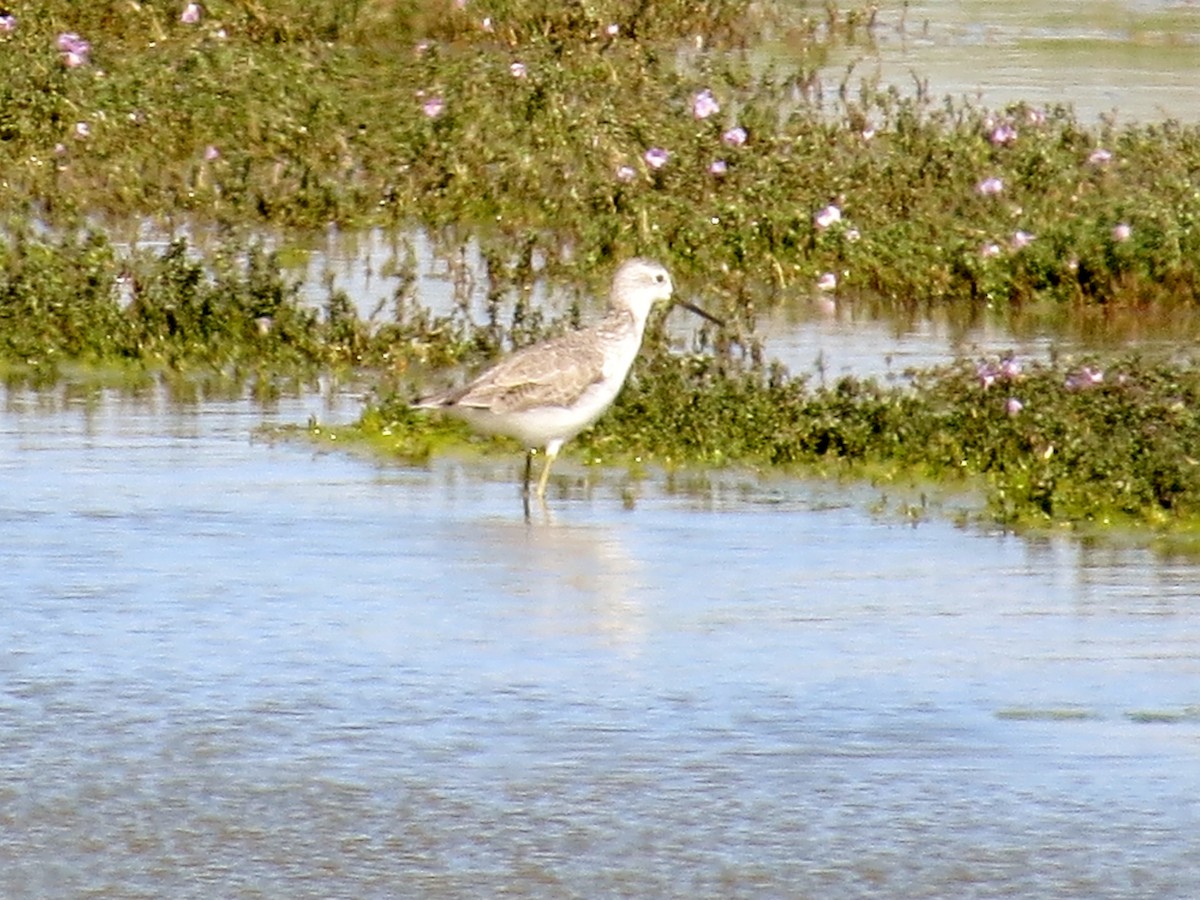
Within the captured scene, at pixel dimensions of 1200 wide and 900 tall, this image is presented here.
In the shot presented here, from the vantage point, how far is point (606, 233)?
1628cm

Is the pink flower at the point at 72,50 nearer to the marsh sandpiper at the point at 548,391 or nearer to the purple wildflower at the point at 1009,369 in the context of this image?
the marsh sandpiper at the point at 548,391

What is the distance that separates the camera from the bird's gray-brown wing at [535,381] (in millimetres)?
11914

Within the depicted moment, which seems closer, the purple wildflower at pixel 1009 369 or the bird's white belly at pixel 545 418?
the bird's white belly at pixel 545 418

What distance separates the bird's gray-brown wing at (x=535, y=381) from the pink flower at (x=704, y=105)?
A: 5.94 metres

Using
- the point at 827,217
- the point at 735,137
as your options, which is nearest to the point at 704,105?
the point at 735,137

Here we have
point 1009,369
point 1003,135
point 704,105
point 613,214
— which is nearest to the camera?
point 1009,369

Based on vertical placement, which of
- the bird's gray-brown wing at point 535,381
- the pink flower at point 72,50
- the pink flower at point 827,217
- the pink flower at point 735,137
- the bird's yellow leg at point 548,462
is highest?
the pink flower at point 72,50

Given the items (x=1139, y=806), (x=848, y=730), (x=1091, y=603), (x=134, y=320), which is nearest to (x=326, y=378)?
(x=134, y=320)

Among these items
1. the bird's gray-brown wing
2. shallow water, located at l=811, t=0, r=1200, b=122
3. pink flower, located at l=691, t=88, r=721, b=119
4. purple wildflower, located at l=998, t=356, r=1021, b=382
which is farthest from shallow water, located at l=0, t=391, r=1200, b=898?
shallow water, located at l=811, t=0, r=1200, b=122

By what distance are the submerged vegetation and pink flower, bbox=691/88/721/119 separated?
0.08 ft

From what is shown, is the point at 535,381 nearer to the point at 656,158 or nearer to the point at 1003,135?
the point at 656,158

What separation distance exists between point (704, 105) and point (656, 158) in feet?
2.98

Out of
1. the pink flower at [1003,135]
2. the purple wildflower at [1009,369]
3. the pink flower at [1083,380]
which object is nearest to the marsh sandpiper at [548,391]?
the purple wildflower at [1009,369]

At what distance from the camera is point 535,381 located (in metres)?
12.0
